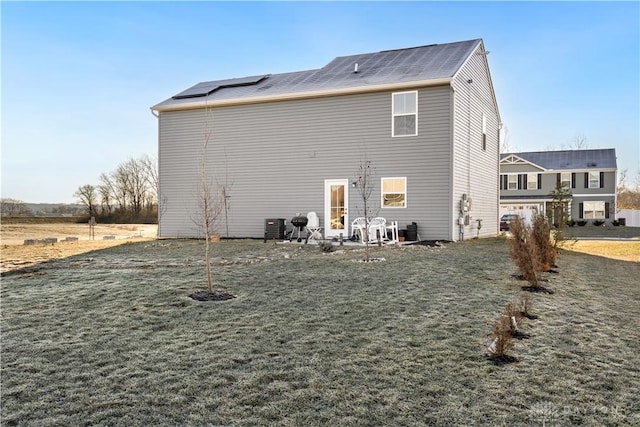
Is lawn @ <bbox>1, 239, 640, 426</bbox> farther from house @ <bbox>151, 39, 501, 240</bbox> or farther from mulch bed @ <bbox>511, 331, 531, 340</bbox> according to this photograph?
house @ <bbox>151, 39, 501, 240</bbox>

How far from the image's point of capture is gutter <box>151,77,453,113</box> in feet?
43.0

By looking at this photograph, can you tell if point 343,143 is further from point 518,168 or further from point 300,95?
point 518,168

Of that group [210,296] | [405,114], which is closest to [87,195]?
[405,114]

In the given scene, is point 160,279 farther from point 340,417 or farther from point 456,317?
point 340,417

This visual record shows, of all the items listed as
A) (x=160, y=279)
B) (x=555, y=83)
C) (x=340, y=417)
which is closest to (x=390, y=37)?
(x=555, y=83)

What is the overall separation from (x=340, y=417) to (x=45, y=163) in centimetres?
1909

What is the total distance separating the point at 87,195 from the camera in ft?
103

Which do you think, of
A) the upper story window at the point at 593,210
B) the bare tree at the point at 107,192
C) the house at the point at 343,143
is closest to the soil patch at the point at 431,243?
the house at the point at 343,143

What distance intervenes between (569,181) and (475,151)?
68.9 ft

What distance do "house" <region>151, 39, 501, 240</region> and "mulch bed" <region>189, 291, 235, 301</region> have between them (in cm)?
848

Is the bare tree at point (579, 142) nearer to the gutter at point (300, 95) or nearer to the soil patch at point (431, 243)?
the gutter at point (300, 95)

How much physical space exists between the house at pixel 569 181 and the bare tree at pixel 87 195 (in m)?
29.8

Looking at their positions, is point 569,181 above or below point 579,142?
below

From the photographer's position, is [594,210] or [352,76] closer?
[352,76]
